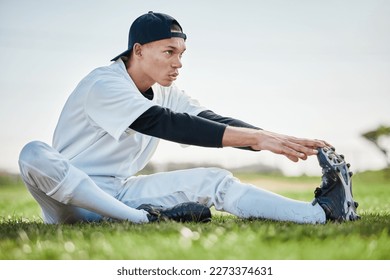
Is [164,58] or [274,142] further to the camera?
[164,58]

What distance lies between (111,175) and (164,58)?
0.71m

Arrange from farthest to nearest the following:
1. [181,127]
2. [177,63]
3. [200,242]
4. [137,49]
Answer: [137,49] < [177,63] < [181,127] < [200,242]

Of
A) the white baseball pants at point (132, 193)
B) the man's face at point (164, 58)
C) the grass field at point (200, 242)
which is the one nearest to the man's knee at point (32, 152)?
the white baseball pants at point (132, 193)

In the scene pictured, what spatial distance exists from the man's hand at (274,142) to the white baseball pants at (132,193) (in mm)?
368

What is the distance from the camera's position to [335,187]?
2.71 m

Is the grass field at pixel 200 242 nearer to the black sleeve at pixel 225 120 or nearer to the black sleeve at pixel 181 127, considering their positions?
the black sleeve at pixel 181 127

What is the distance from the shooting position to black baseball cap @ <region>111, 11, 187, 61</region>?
3.08 metres

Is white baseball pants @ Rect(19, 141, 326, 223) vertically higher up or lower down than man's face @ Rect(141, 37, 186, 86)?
lower down

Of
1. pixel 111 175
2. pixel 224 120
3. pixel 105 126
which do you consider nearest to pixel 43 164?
pixel 105 126

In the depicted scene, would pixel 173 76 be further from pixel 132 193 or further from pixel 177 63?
pixel 132 193

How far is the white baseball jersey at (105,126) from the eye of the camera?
2.79m

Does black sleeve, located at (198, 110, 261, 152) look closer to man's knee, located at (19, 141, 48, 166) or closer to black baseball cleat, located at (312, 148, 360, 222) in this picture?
black baseball cleat, located at (312, 148, 360, 222)

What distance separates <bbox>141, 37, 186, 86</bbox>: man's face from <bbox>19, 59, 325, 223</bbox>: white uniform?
0.16m

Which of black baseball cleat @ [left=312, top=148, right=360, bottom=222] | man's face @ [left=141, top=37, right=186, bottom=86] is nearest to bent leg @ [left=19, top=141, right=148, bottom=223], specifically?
man's face @ [left=141, top=37, right=186, bottom=86]
